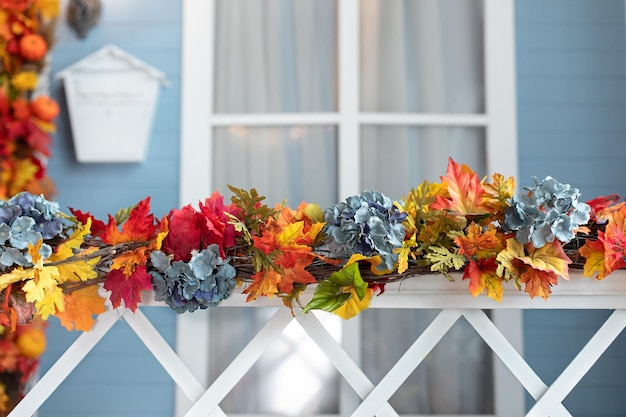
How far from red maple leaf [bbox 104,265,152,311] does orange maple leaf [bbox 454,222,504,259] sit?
496mm

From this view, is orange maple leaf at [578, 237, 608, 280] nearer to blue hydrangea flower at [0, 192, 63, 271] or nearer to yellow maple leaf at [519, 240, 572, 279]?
yellow maple leaf at [519, 240, 572, 279]

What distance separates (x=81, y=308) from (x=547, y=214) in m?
0.77

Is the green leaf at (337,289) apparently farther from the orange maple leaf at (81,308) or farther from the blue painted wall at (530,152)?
the blue painted wall at (530,152)

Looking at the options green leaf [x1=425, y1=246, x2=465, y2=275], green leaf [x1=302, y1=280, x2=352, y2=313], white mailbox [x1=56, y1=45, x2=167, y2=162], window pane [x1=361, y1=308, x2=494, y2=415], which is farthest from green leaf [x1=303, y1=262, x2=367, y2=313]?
white mailbox [x1=56, y1=45, x2=167, y2=162]

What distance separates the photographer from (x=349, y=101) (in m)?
2.35

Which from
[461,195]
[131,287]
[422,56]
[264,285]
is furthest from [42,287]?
[422,56]

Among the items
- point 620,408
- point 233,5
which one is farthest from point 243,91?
point 620,408

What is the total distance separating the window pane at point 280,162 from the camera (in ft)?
7.64

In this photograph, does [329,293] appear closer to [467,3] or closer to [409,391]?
[409,391]

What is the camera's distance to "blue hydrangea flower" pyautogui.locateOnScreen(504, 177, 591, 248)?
3.14 ft

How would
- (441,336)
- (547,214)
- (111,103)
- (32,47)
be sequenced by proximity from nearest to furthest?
(547,214)
(441,336)
(32,47)
(111,103)

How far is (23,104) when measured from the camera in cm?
216

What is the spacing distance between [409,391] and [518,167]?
0.90 meters

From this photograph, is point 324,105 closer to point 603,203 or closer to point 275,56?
point 275,56
